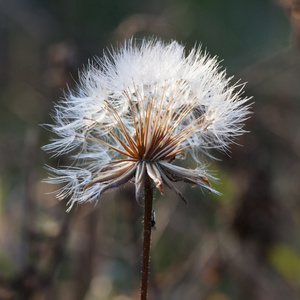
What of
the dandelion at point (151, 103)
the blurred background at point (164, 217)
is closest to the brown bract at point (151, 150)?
the dandelion at point (151, 103)

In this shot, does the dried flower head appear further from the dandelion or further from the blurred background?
the blurred background

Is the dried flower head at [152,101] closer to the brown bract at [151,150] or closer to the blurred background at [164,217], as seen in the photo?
the brown bract at [151,150]

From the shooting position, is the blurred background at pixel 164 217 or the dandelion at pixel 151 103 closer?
the dandelion at pixel 151 103

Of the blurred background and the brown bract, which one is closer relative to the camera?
the brown bract

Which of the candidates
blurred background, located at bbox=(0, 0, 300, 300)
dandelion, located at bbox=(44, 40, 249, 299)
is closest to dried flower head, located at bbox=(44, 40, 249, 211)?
dandelion, located at bbox=(44, 40, 249, 299)

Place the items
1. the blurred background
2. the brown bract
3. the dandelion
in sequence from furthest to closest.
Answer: the blurred background < the dandelion < the brown bract

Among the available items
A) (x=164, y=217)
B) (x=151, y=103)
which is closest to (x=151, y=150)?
(x=151, y=103)

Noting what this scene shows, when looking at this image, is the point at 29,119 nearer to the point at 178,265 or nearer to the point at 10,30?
the point at 10,30

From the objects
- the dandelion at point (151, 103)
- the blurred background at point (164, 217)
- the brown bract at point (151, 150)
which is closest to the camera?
the brown bract at point (151, 150)

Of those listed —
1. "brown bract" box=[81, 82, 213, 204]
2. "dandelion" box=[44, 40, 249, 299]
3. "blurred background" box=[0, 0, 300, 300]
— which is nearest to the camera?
"brown bract" box=[81, 82, 213, 204]
